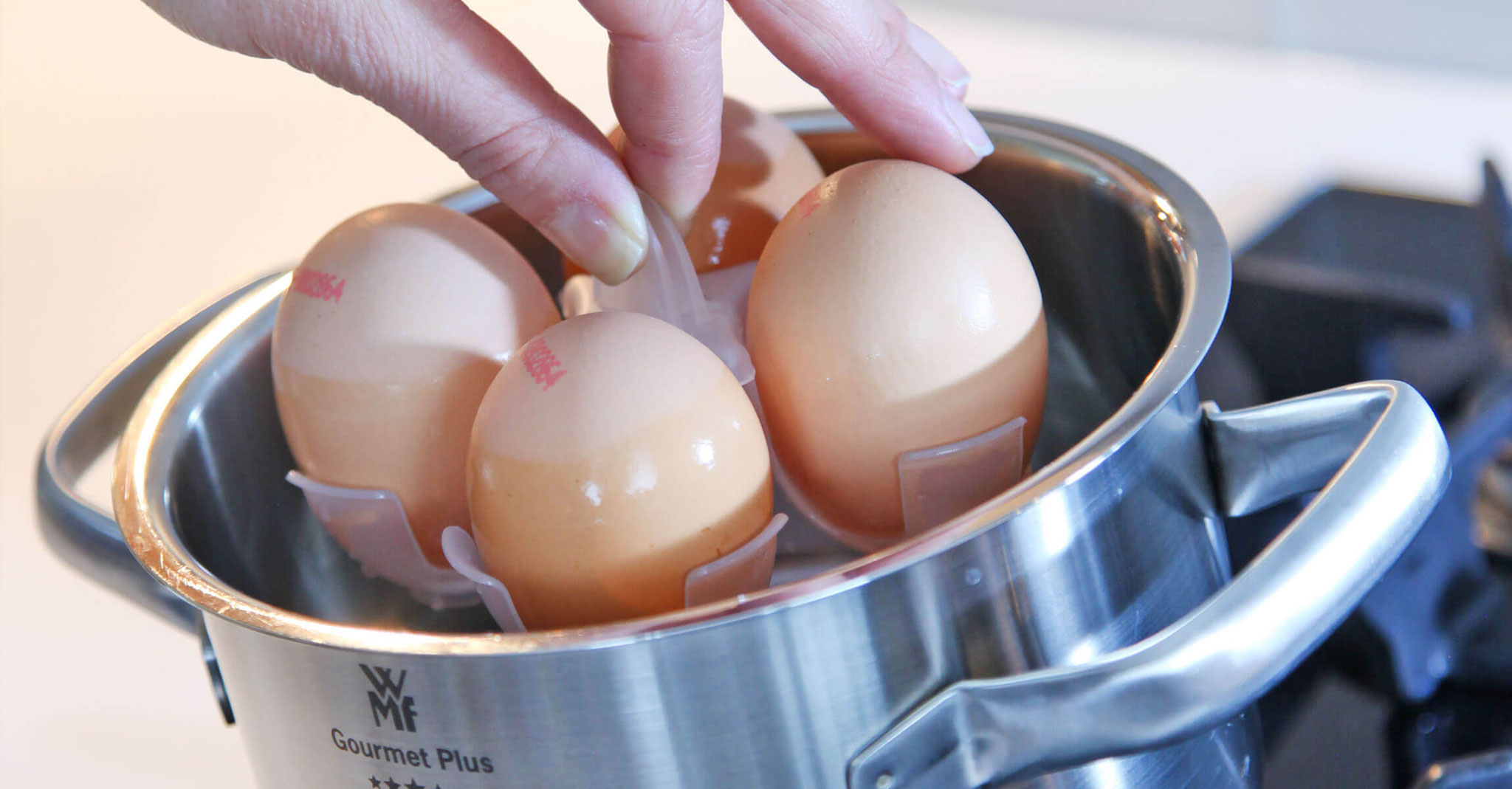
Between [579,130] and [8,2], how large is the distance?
1.37 meters

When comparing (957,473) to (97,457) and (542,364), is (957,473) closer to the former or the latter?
(542,364)

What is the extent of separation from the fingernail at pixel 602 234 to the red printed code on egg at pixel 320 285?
3.0 inches

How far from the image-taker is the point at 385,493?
434 millimetres

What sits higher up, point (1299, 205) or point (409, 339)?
point (409, 339)

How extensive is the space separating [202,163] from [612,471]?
104 cm

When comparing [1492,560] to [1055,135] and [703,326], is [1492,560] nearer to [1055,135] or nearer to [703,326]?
[1055,135]

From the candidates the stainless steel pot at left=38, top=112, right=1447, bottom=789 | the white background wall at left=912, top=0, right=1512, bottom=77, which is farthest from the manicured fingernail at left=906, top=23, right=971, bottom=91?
the white background wall at left=912, top=0, right=1512, bottom=77

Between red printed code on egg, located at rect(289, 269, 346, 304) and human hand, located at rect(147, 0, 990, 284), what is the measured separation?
61 mm

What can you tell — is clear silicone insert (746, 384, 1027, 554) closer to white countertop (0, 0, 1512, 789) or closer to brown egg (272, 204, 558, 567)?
brown egg (272, 204, 558, 567)

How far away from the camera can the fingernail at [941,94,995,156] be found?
0.47m

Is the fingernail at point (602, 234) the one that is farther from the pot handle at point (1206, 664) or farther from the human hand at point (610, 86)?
the pot handle at point (1206, 664)

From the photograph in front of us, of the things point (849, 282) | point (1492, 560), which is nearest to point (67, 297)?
point (849, 282)

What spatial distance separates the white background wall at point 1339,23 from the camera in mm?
893

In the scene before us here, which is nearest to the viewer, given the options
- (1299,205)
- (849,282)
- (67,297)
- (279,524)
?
(849,282)
